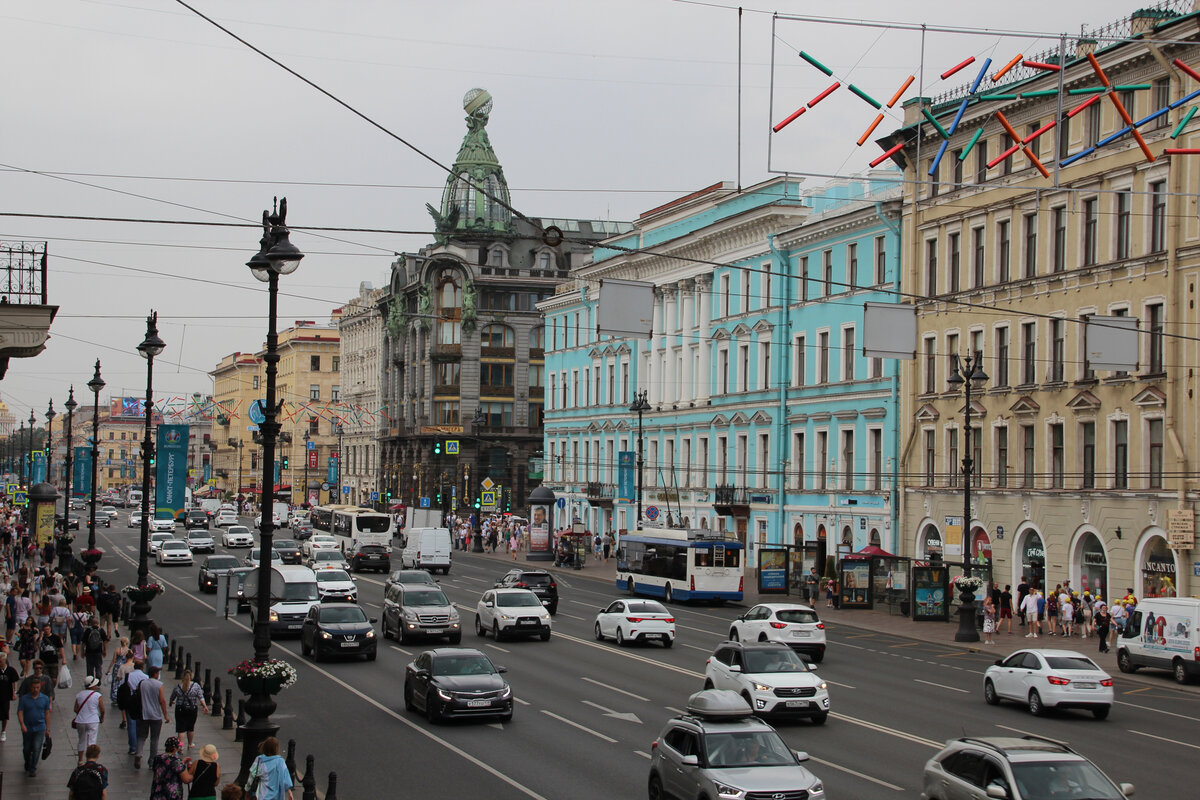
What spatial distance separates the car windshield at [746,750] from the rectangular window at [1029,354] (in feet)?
117

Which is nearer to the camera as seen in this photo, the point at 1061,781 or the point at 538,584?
the point at 1061,781

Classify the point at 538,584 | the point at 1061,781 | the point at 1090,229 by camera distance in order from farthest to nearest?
the point at 538,584 → the point at 1090,229 → the point at 1061,781

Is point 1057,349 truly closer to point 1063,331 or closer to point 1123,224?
point 1063,331

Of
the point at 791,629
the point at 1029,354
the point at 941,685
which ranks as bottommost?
the point at 941,685

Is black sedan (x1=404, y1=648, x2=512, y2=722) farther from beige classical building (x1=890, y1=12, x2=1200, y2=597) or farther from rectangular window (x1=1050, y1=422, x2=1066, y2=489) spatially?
rectangular window (x1=1050, y1=422, x2=1066, y2=489)

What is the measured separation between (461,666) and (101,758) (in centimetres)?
661

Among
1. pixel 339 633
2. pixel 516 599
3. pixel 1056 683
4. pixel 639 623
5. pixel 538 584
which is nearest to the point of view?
pixel 1056 683

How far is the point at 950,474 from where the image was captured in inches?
2124

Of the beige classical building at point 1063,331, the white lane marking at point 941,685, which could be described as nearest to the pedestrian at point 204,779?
the white lane marking at point 941,685

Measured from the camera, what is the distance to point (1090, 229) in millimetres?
46406

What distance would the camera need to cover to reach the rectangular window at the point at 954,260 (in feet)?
177

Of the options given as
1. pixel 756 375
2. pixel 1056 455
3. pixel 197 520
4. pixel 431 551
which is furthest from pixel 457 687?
pixel 197 520

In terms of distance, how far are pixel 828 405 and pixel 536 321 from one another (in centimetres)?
6892

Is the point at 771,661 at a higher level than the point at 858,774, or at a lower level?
higher
